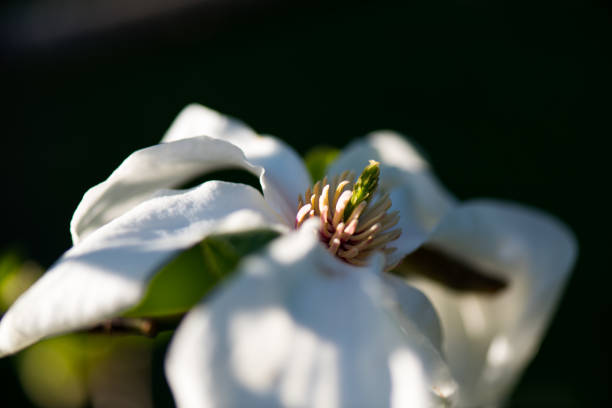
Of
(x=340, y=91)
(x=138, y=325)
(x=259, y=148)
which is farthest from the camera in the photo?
(x=340, y=91)

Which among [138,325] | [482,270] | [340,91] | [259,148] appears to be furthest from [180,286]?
[340,91]

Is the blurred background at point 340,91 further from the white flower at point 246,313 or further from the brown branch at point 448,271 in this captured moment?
the white flower at point 246,313

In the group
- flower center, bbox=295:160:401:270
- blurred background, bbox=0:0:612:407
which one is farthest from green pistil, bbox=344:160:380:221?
blurred background, bbox=0:0:612:407

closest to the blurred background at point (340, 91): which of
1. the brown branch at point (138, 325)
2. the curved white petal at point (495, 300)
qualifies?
the curved white petal at point (495, 300)

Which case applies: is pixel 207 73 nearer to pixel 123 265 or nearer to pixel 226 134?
pixel 226 134

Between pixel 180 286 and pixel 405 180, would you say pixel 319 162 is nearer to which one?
pixel 405 180

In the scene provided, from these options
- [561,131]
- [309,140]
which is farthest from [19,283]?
[561,131]

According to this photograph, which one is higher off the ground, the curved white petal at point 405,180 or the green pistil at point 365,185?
the green pistil at point 365,185
